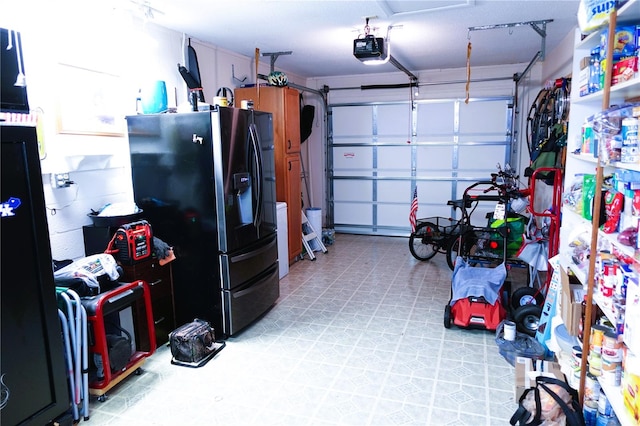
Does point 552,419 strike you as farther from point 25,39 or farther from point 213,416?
point 25,39

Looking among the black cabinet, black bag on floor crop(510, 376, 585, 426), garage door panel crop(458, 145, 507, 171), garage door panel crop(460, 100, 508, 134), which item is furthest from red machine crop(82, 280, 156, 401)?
garage door panel crop(460, 100, 508, 134)

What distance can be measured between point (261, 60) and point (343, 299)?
3209 millimetres

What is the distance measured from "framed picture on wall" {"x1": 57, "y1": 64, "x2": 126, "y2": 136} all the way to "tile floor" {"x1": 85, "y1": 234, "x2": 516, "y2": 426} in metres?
1.78

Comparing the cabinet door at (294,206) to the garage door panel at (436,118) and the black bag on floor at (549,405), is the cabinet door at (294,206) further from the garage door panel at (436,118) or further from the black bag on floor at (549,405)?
the black bag on floor at (549,405)

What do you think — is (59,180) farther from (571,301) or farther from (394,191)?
(394,191)

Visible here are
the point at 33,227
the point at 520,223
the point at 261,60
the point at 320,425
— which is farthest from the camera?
the point at 261,60

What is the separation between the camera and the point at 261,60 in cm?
552

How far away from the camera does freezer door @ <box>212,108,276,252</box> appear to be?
3201 millimetres

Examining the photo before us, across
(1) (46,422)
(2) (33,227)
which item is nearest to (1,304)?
(2) (33,227)

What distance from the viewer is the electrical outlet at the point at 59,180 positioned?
2.93m

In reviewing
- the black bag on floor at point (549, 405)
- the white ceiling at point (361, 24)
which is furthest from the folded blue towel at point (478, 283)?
the white ceiling at point (361, 24)

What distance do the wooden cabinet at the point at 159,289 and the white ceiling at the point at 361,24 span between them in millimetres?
1924

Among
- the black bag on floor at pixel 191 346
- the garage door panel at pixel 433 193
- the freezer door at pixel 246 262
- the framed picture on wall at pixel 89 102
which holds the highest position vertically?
the framed picture on wall at pixel 89 102

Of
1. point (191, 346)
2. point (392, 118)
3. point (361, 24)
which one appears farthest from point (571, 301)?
point (392, 118)
